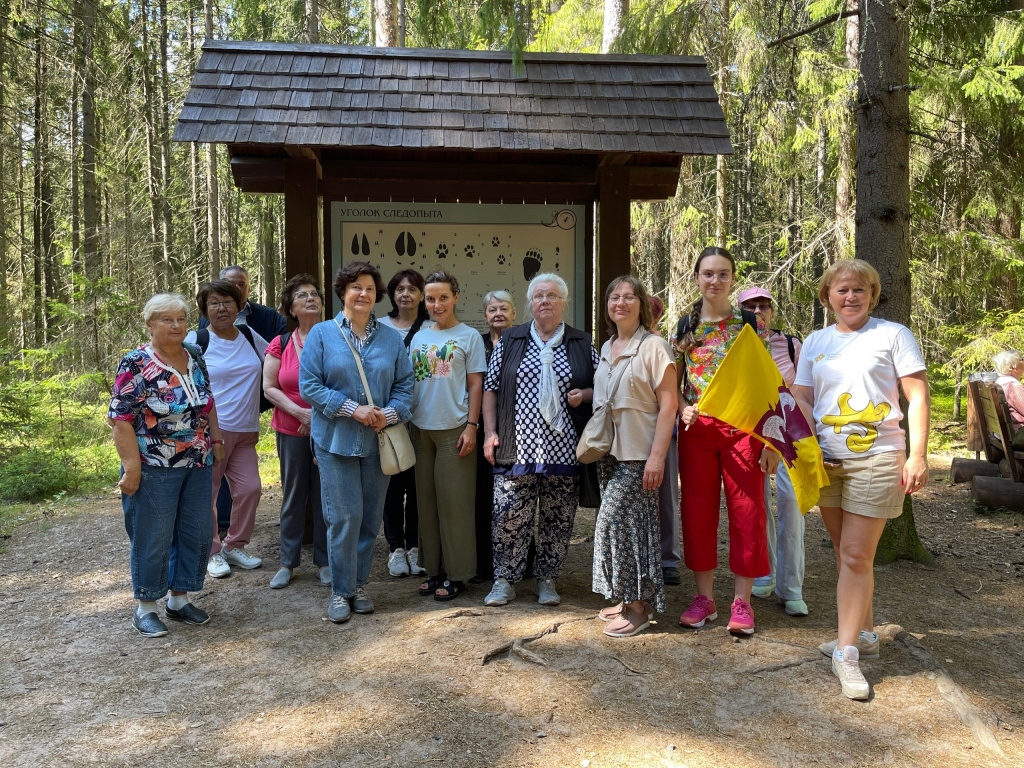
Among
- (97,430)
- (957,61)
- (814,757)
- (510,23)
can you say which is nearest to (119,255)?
(97,430)

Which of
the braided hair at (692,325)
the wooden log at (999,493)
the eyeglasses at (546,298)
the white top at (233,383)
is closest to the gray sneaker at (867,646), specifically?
the braided hair at (692,325)

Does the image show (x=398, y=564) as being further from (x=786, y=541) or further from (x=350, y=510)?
(x=786, y=541)

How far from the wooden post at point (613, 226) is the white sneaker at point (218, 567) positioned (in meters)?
3.10

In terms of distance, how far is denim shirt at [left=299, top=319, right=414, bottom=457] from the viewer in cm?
406

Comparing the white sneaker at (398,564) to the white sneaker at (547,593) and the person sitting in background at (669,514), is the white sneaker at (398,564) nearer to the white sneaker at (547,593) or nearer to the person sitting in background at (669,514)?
the white sneaker at (547,593)

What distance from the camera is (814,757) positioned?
2752 mm

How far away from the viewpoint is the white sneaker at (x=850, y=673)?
3.15 m

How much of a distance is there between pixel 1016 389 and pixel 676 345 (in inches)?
206

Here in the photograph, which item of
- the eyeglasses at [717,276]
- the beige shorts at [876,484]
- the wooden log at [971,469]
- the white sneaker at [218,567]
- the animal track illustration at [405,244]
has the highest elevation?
the animal track illustration at [405,244]

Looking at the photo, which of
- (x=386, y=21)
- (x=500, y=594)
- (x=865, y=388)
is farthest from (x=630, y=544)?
(x=386, y=21)

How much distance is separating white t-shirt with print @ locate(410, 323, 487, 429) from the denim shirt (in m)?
0.18

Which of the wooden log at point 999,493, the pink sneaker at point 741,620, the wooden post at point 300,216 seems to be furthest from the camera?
the wooden log at point 999,493

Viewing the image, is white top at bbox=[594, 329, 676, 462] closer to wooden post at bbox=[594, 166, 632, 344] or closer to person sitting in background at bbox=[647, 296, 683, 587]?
person sitting in background at bbox=[647, 296, 683, 587]

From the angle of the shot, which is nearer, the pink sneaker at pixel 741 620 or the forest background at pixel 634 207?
the pink sneaker at pixel 741 620
